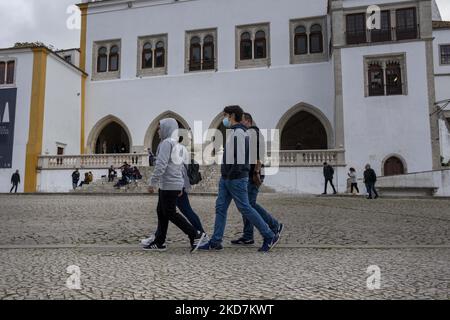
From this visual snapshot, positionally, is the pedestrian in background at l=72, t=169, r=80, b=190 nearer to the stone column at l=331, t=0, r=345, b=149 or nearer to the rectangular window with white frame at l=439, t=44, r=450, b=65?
the stone column at l=331, t=0, r=345, b=149

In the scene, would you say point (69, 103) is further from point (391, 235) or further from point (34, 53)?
point (391, 235)

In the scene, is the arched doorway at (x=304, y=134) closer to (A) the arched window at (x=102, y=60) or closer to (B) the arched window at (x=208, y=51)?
(B) the arched window at (x=208, y=51)

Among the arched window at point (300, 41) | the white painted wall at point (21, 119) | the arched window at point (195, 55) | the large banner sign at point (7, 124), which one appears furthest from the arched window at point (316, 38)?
the large banner sign at point (7, 124)

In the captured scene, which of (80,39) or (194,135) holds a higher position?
(80,39)

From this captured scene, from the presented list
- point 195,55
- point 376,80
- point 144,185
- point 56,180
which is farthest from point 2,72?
point 376,80

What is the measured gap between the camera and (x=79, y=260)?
426 centimetres

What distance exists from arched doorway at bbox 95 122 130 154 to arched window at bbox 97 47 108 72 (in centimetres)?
382

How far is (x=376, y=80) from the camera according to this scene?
71.1 feet

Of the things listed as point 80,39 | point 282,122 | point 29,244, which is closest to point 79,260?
point 29,244

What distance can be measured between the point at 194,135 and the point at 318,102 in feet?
25.2

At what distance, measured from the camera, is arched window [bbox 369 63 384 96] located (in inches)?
848

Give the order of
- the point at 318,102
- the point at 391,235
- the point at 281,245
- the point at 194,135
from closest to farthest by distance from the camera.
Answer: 1. the point at 281,245
2. the point at 391,235
3. the point at 318,102
4. the point at 194,135

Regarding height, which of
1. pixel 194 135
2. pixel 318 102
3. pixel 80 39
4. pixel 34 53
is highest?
pixel 80 39

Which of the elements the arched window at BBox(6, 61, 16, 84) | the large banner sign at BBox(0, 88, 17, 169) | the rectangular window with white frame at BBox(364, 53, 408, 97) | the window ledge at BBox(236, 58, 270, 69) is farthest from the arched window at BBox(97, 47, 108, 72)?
the rectangular window with white frame at BBox(364, 53, 408, 97)
